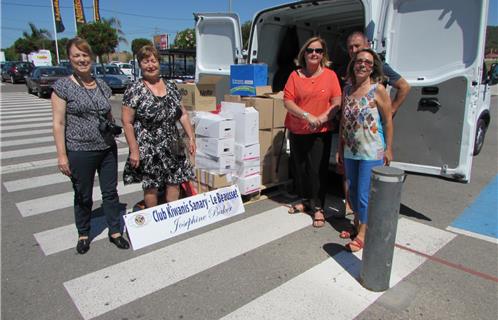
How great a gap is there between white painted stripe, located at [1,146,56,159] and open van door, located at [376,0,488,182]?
687cm

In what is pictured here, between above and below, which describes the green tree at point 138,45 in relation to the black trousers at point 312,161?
above

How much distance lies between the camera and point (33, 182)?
18.5 feet

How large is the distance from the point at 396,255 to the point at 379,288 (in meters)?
0.68

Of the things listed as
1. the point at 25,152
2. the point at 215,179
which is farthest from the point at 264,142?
the point at 25,152

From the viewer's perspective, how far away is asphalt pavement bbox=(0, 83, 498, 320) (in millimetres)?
2645

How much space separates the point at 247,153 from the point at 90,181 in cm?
189

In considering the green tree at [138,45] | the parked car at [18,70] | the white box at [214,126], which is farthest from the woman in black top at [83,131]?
the parked car at [18,70]

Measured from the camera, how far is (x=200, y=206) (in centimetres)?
399

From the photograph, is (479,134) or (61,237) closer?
(61,237)

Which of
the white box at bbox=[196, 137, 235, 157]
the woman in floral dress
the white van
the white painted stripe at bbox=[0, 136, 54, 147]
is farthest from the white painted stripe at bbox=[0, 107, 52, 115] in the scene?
the white van

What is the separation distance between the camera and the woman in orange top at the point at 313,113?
375 cm

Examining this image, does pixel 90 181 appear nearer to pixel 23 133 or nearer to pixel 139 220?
pixel 139 220

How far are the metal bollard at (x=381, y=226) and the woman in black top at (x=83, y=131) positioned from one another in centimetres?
235

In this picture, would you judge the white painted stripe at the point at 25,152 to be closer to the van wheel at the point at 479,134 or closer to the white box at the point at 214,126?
the white box at the point at 214,126
